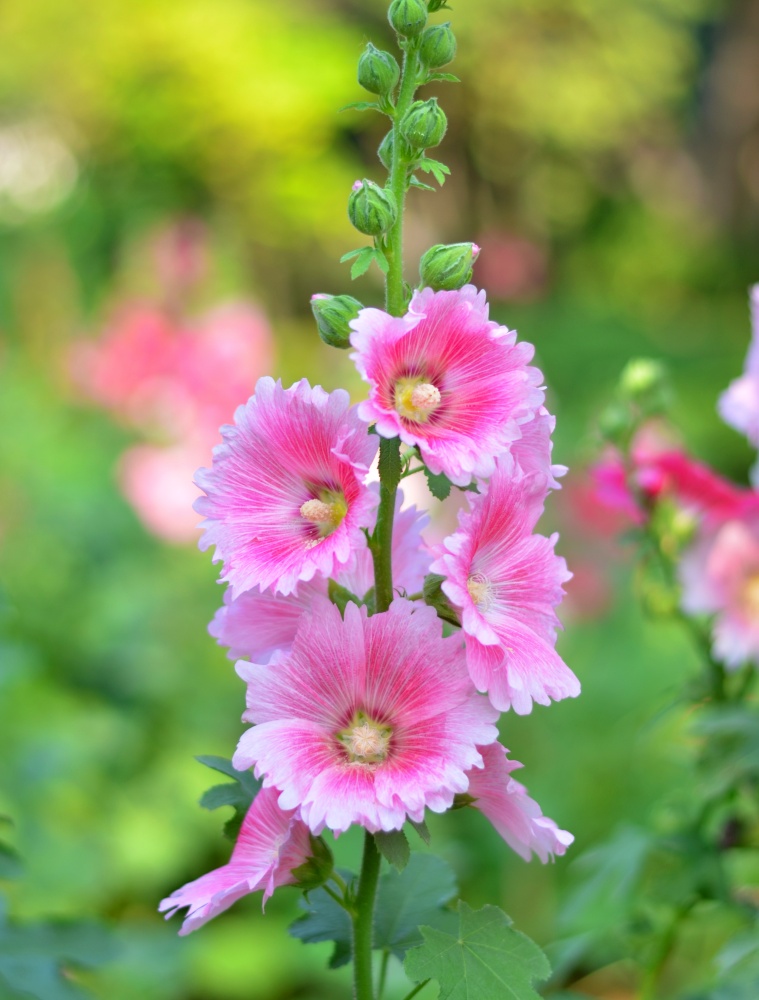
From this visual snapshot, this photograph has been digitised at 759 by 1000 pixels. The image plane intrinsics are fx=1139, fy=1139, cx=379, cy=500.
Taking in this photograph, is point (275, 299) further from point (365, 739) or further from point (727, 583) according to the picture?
point (365, 739)

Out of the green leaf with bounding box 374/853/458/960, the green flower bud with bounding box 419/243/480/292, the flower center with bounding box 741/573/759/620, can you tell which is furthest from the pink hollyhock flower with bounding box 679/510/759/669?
the green flower bud with bounding box 419/243/480/292

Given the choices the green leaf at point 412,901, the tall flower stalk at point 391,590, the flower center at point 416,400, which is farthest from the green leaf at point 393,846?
the flower center at point 416,400

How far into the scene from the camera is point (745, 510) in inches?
44.6

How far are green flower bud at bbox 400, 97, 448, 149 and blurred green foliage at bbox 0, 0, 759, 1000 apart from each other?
10 cm

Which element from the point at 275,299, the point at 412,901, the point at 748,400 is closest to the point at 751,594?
the point at 748,400

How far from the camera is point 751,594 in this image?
112cm

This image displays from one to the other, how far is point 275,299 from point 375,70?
671cm

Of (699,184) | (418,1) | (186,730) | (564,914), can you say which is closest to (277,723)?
(418,1)

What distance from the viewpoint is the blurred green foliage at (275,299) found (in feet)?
6.72

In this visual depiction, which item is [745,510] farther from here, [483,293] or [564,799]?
[564,799]

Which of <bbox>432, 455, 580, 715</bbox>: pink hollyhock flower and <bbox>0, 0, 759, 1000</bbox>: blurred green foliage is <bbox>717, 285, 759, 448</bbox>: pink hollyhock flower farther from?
<bbox>432, 455, 580, 715</bbox>: pink hollyhock flower

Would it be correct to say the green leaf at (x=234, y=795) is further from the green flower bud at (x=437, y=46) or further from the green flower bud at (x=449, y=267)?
the green flower bud at (x=437, y=46)

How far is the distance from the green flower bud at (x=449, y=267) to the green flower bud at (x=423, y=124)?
6 centimetres

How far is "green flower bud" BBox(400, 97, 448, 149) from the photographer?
24.0 inches
